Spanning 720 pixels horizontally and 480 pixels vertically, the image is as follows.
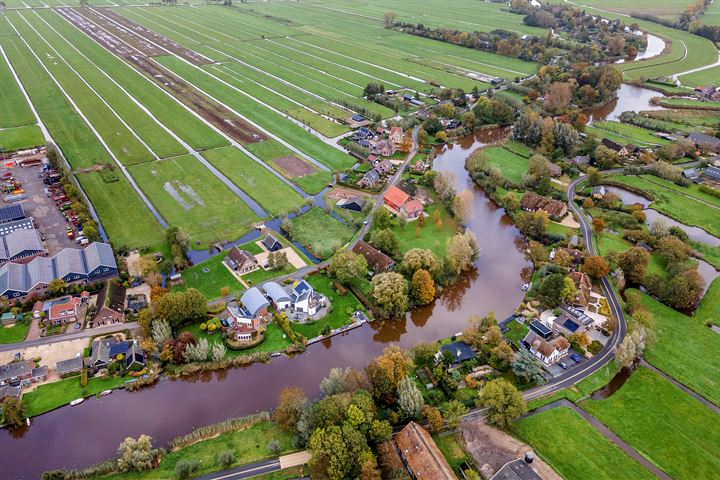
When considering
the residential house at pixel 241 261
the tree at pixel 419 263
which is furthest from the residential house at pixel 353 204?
the residential house at pixel 241 261

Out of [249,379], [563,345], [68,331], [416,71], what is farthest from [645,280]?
[416,71]

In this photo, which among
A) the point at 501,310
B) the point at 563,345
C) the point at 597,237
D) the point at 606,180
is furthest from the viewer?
the point at 606,180

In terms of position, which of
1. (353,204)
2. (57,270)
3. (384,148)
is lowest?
(57,270)

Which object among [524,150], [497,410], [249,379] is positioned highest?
[524,150]

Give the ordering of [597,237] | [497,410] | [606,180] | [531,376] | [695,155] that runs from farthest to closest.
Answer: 1. [695,155]
2. [606,180]
3. [597,237]
4. [531,376]
5. [497,410]

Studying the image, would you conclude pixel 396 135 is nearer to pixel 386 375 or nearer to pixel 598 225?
pixel 598 225

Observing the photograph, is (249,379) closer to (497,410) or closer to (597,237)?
(497,410)

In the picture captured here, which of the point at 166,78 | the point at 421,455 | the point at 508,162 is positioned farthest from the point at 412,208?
the point at 166,78
